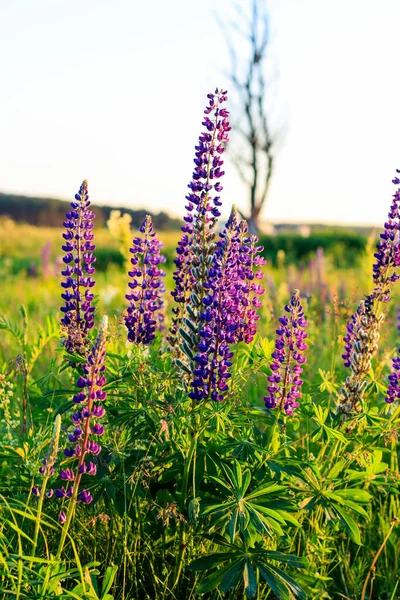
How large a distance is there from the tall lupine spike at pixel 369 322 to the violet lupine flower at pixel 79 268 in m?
1.19

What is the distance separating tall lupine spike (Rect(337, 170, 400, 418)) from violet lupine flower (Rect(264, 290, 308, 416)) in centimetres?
30

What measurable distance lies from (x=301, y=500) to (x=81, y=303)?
129 cm

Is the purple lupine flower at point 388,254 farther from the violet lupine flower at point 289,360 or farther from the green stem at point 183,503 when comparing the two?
the green stem at point 183,503

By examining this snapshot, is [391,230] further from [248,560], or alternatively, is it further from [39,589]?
[39,589]

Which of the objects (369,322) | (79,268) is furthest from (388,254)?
(79,268)

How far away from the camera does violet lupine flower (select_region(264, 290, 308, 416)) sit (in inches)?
103

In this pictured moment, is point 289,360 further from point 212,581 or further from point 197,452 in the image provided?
point 212,581

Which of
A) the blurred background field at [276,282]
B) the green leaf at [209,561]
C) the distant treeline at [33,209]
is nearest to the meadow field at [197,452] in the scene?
the green leaf at [209,561]

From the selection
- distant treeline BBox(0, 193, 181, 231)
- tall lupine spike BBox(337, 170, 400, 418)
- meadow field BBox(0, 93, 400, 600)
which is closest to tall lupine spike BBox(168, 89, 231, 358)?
meadow field BBox(0, 93, 400, 600)

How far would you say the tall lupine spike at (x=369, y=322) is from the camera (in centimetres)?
284

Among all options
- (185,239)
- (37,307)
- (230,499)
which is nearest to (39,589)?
(230,499)

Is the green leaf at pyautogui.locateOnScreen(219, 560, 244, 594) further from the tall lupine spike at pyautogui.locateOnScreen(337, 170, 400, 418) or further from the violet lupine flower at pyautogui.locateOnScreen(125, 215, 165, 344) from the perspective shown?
the violet lupine flower at pyautogui.locateOnScreen(125, 215, 165, 344)

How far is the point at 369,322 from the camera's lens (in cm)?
287

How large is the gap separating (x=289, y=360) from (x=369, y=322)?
1.54 feet
